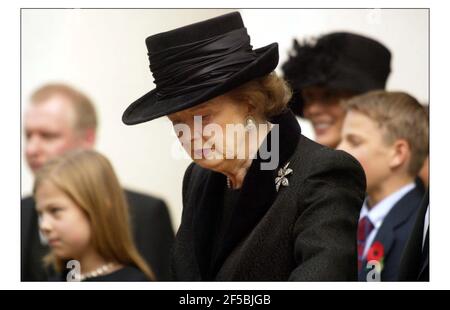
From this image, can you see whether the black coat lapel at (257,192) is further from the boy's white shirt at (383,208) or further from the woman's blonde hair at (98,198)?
the boy's white shirt at (383,208)

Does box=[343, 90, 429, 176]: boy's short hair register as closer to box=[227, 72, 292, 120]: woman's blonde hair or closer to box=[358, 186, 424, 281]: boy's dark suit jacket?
box=[358, 186, 424, 281]: boy's dark suit jacket

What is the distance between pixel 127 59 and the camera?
385 centimetres

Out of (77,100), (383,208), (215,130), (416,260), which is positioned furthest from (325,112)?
(215,130)

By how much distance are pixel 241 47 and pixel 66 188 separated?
1.25 metres

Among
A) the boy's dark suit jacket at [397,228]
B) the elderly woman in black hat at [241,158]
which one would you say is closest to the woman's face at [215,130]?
the elderly woman in black hat at [241,158]

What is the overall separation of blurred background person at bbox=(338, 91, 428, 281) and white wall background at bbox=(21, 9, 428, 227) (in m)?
0.13

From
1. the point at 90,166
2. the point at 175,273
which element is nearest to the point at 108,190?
the point at 90,166

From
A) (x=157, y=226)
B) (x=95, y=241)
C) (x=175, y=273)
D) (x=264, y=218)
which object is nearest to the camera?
(x=264, y=218)

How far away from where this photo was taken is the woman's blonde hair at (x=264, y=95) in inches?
109

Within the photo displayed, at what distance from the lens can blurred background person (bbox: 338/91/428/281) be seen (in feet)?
12.9

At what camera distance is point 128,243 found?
146 inches

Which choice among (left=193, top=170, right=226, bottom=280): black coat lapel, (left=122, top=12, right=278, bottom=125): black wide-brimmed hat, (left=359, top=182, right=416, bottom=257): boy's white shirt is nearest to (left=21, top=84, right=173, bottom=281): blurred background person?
(left=193, top=170, right=226, bottom=280): black coat lapel

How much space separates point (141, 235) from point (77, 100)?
0.72m
